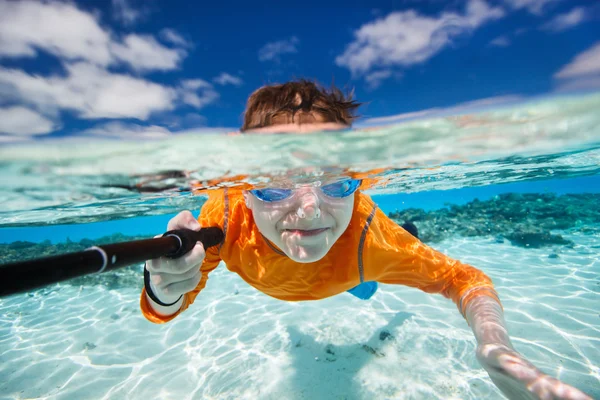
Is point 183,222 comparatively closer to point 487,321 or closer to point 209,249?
point 209,249

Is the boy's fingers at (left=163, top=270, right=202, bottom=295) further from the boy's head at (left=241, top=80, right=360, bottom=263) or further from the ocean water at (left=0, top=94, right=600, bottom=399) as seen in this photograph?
the ocean water at (left=0, top=94, right=600, bottom=399)

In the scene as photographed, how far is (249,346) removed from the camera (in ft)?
20.5

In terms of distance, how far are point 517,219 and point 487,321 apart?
16466 mm

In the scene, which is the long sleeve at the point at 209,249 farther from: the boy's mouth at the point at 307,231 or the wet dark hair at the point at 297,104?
the wet dark hair at the point at 297,104

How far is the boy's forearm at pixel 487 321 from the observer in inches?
99.3

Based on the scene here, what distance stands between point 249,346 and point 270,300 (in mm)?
2384

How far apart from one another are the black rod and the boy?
1.62 meters

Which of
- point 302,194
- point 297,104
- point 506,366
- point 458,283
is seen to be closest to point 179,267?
point 302,194

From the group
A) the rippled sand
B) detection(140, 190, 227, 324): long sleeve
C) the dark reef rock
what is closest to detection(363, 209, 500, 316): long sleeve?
detection(140, 190, 227, 324): long sleeve

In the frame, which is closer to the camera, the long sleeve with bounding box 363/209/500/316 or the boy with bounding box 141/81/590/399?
the boy with bounding box 141/81/590/399

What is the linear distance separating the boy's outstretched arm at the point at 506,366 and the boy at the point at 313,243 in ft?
0.12

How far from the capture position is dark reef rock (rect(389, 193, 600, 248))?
13.1 metres

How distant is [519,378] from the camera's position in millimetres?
1993

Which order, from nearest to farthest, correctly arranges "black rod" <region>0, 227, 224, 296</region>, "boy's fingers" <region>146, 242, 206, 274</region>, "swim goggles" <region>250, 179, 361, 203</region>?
"black rod" <region>0, 227, 224, 296</region>, "boy's fingers" <region>146, 242, 206, 274</region>, "swim goggles" <region>250, 179, 361, 203</region>
